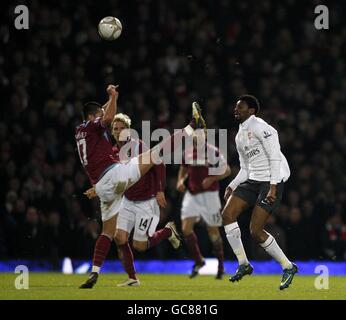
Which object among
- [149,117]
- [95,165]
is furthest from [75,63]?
[95,165]

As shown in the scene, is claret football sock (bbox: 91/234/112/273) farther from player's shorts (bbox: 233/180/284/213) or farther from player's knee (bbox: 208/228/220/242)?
player's knee (bbox: 208/228/220/242)

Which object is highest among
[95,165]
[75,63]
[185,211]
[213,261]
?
[75,63]

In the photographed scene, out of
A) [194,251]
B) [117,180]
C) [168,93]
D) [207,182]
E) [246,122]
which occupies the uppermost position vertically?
[168,93]

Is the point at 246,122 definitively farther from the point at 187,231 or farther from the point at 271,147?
the point at 187,231

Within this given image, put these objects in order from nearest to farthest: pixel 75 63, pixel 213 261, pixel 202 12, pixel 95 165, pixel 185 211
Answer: pixel 95 165 < pixel 185 211 < pixel 213 261 < pixel 75 63 < pixel 202 12

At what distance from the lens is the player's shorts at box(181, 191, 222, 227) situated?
50.8ft

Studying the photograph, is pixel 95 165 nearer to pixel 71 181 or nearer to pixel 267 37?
pixel 71 181

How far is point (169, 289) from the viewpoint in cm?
1179

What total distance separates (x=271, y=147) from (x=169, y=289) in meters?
2.25

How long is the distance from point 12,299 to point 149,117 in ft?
28.8

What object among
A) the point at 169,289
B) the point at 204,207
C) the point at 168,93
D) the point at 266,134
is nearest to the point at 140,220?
the point at 169,289

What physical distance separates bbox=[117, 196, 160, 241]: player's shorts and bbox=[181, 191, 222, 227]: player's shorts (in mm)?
2314

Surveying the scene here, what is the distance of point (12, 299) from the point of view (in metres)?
9.90

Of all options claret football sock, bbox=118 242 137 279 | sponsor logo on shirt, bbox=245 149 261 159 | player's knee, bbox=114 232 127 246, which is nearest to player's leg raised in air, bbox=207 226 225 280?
claret football sock, bbox=118 242 137 279
